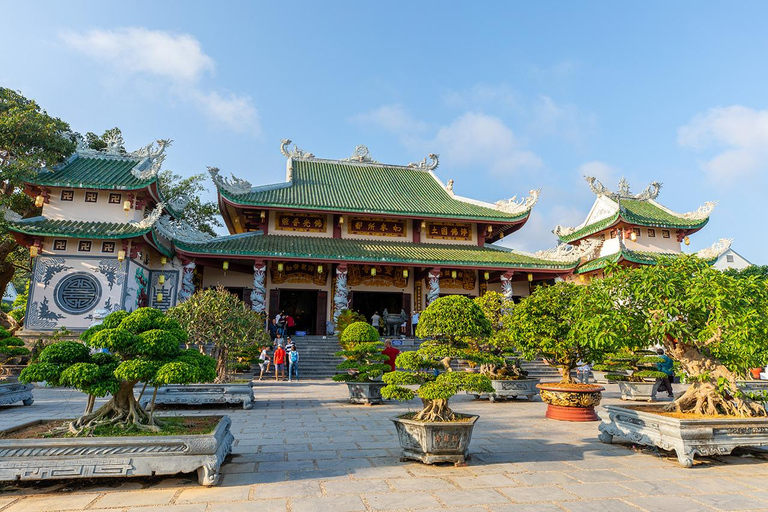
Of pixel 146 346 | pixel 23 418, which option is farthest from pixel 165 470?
pixel 23 418

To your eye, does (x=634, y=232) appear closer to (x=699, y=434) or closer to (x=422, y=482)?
(x=699, y=434)

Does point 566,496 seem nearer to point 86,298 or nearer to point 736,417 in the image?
point 736,417

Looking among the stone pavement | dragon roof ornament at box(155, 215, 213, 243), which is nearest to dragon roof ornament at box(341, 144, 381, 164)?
dragon roof ornament at box(155, 215, 213, 243)

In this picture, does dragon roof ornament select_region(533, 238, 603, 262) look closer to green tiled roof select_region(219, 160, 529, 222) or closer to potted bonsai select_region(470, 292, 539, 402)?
green tiled roof select_region(219, 160, 529, 222)

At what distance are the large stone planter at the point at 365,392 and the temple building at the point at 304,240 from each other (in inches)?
337

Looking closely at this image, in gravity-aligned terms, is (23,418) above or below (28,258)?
below

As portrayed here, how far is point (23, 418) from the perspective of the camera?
8.36 meters

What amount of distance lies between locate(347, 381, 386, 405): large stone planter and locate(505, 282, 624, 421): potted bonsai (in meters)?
3.58

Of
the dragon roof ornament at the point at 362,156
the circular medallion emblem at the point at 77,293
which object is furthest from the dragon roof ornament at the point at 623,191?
the circular medallion emblem at the point at 77,293

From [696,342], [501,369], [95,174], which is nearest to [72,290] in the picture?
[95,174]

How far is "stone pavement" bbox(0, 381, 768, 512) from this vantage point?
13.2 feet

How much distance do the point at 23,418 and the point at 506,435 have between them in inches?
339

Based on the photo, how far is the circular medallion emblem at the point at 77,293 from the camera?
16234mm

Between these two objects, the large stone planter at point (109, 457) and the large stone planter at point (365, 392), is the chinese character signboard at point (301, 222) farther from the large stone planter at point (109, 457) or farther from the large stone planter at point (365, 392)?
the large stone planter at point (109, 457)
